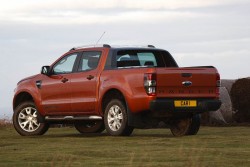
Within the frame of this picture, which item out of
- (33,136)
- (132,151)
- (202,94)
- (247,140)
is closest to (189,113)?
(202,94)

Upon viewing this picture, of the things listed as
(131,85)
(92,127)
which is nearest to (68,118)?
(92,127)

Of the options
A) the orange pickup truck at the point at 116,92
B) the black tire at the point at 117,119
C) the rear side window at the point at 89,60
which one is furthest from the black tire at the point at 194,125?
the rear side window at the point at 89,60

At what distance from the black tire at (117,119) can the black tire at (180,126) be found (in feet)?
4.01

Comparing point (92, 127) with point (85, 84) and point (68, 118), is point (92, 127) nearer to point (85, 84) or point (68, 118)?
point (68, 118)

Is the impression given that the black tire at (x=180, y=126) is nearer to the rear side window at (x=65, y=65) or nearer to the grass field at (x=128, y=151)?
the grass field at (x=128, y=151)

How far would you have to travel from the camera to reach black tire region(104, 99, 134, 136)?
53.1 feet

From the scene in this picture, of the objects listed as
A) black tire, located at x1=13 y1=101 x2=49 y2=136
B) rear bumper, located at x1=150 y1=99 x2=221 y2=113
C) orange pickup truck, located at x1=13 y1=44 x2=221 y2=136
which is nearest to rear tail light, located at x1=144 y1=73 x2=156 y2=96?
orange pickup truck, located at x1=13 y1=44 x2=221 y2=136

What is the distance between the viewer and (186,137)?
1611 cm

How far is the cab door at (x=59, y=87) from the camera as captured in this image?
57.2ft

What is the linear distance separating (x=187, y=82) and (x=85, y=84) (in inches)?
86.7

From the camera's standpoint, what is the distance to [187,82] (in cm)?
1593

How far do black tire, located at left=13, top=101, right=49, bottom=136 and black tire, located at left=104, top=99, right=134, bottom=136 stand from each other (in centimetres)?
200

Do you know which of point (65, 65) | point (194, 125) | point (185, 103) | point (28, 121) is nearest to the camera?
point (185, 103)

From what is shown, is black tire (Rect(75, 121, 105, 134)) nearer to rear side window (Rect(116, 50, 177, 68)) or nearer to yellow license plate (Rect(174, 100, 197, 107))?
rear side window (Rect(116, 50, 177, 68))
